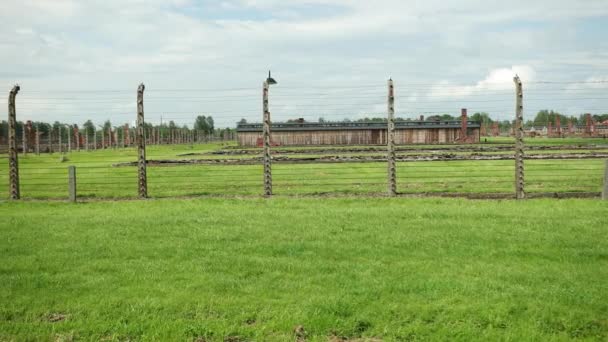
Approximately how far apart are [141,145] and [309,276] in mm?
11144

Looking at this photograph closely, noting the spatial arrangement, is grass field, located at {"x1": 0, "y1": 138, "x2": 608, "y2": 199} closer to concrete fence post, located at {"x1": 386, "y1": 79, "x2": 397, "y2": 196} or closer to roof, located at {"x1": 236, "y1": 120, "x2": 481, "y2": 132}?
concrete fence post, located at {"x1": 386, "y1": 79, "x2": 397, "y2": 196}

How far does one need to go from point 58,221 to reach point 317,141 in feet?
195

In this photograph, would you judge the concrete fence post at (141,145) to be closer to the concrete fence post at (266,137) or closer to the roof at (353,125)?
the concrete fence post at (266,137)

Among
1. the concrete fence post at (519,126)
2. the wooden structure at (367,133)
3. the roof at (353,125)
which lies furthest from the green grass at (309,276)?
the roof at (353,125)

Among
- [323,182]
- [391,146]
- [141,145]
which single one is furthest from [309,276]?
[323,182]

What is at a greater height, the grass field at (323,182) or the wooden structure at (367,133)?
the wooden structure at (367,133)

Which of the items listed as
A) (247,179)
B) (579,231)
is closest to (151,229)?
(579,231)

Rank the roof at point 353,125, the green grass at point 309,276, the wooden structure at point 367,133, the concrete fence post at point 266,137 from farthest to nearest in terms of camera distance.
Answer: the roof at point 353,125
the wooden structure at point 367,133
the concrete fence post at point 266,137
the green grass at point 309,276

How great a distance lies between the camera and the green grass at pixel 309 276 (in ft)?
18.0

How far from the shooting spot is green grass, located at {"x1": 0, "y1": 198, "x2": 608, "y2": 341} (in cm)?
548

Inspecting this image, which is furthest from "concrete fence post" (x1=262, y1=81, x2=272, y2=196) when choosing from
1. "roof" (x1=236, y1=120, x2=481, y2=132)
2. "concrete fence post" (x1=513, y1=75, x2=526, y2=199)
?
"roof" (x1=236, y1=120, x2=481, y2=132)

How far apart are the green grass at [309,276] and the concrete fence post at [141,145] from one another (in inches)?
187

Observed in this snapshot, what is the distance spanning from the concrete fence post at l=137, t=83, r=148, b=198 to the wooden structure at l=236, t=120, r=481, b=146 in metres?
52.2

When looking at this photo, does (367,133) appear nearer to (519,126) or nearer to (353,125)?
(353,125)
